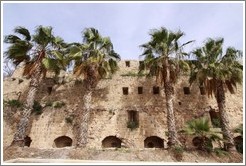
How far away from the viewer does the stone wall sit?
19.4 metres

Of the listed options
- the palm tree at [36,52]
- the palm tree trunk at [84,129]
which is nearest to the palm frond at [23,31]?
the palm tree at [36,52]

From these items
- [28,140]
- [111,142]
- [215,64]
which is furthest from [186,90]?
[28,140]

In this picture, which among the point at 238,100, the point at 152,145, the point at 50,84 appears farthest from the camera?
the point at 50,84

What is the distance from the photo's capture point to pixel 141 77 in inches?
890

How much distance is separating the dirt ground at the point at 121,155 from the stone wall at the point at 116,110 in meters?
4.85

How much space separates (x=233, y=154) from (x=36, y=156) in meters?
11.4

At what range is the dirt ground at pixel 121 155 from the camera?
13.3 meters

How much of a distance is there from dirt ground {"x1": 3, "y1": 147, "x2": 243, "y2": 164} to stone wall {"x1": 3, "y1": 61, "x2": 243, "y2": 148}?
15.9ft

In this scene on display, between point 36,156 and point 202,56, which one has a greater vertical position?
point 202,56

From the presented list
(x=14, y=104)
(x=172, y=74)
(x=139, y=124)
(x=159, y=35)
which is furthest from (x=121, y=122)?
(x=14, y=104)

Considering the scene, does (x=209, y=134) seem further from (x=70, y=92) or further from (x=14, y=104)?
(x=14, y=104)

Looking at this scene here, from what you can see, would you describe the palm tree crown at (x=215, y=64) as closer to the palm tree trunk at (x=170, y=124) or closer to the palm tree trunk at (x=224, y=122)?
the palm tree trunk at (x=224, y=122)

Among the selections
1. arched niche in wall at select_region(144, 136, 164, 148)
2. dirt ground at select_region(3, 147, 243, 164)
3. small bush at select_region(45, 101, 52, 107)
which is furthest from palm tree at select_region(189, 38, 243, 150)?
small bush at select_region(45, 101, 52, 107)

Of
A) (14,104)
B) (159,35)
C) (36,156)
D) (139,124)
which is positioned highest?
(159,35)
